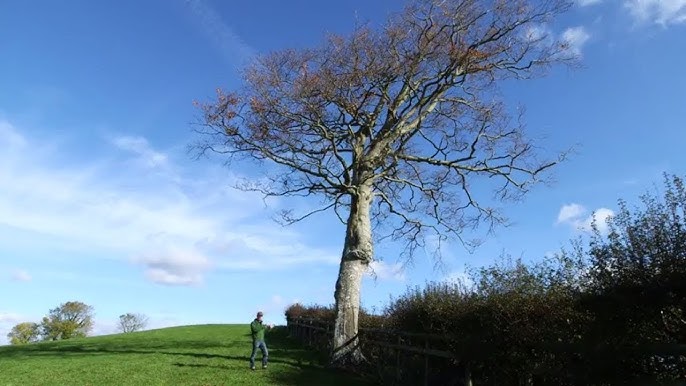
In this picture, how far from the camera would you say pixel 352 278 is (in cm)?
2042

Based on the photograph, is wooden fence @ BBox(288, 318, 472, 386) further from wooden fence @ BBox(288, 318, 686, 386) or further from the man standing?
the man standing

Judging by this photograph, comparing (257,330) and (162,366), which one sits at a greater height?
(257,330)

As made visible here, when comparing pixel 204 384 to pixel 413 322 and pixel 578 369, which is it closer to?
pixel 413 322

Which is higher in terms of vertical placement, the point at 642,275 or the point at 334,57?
the point at 334,57

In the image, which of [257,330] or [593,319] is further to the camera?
[257,330]

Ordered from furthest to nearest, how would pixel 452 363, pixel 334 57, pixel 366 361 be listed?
1. pixel 334 57
2. pixel 366 361
3. pixel 452 363

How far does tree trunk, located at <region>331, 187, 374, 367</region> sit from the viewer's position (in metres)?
19.2

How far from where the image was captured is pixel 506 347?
34.0 feet

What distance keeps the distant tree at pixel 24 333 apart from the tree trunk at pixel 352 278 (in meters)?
76.3

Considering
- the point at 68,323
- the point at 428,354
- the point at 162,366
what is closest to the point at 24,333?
the point at 68,323

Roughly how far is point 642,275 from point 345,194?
50.1 feet

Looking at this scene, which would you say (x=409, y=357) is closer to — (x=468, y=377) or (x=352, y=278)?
(x=468, y=377)

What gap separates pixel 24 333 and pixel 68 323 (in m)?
9.10

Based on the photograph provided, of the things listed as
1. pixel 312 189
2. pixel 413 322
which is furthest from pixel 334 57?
pixel 413 322
